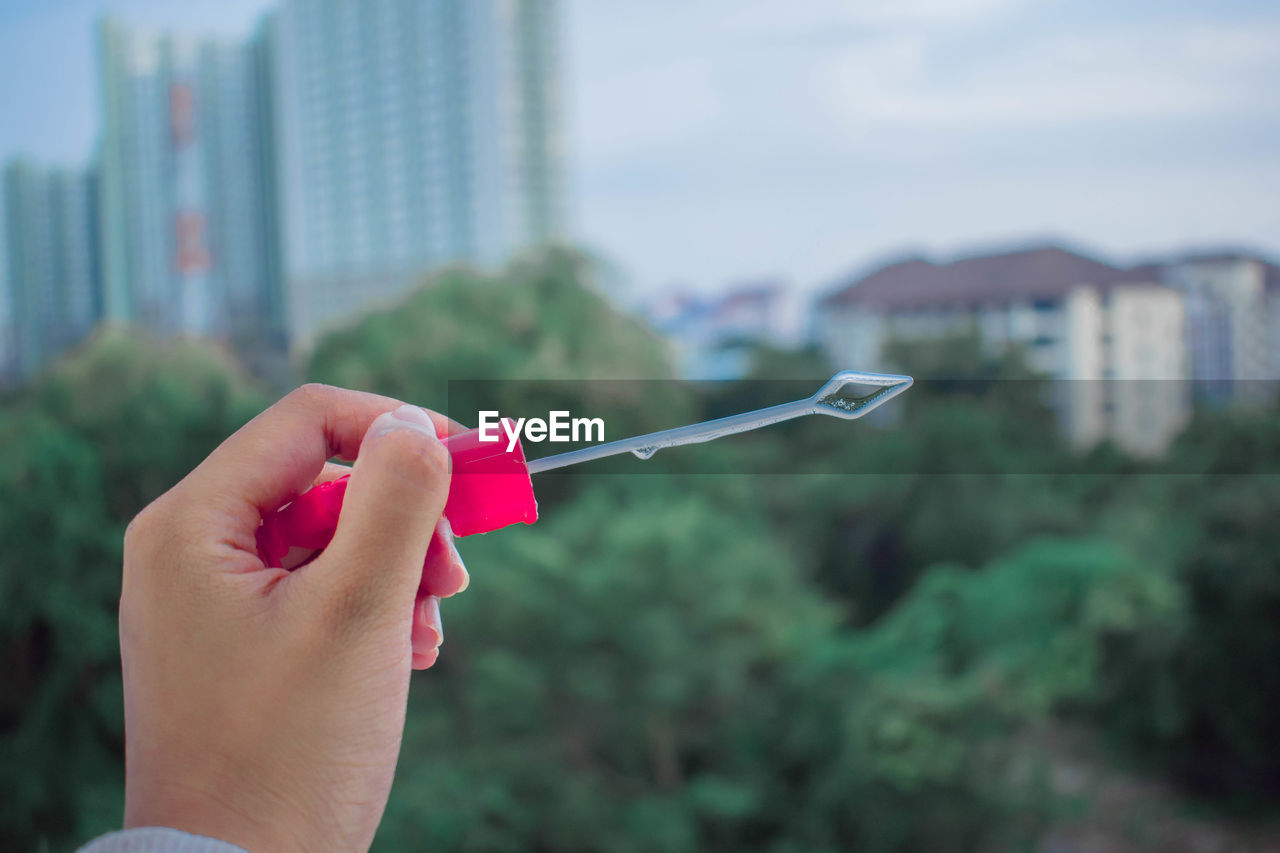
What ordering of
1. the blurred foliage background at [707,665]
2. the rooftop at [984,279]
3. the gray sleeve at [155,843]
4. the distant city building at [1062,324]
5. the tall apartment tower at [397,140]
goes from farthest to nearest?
the tall apartment tower at [397,140], the rooftop at [984,279], the distant city building at [1062,324], the blurred foliage background at [707,665], the gray sleeve at [155,843]

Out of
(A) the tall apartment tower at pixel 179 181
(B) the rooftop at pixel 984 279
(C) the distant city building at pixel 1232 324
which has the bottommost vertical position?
(C) the distant city building at pixel 1232 324

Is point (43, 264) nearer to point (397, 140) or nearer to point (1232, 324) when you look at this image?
point (397, 140)

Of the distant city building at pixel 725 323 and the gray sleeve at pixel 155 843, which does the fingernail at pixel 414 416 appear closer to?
the gray sleeve at pixel 155 843

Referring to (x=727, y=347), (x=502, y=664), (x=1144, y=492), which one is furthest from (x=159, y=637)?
(x=727, y=347)

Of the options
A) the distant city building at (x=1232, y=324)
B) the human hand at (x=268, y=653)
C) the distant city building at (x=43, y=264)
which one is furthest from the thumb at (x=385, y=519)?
the distant city building at (x=43, y=264)

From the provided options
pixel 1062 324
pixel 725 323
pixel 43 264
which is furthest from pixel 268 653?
pixel 43 264

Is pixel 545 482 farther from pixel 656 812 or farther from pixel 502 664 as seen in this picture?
pixel 656 812

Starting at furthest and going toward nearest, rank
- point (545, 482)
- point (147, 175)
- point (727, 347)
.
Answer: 1. point (147, 175)
2. point (727, 347)
3. point (545, 482)
